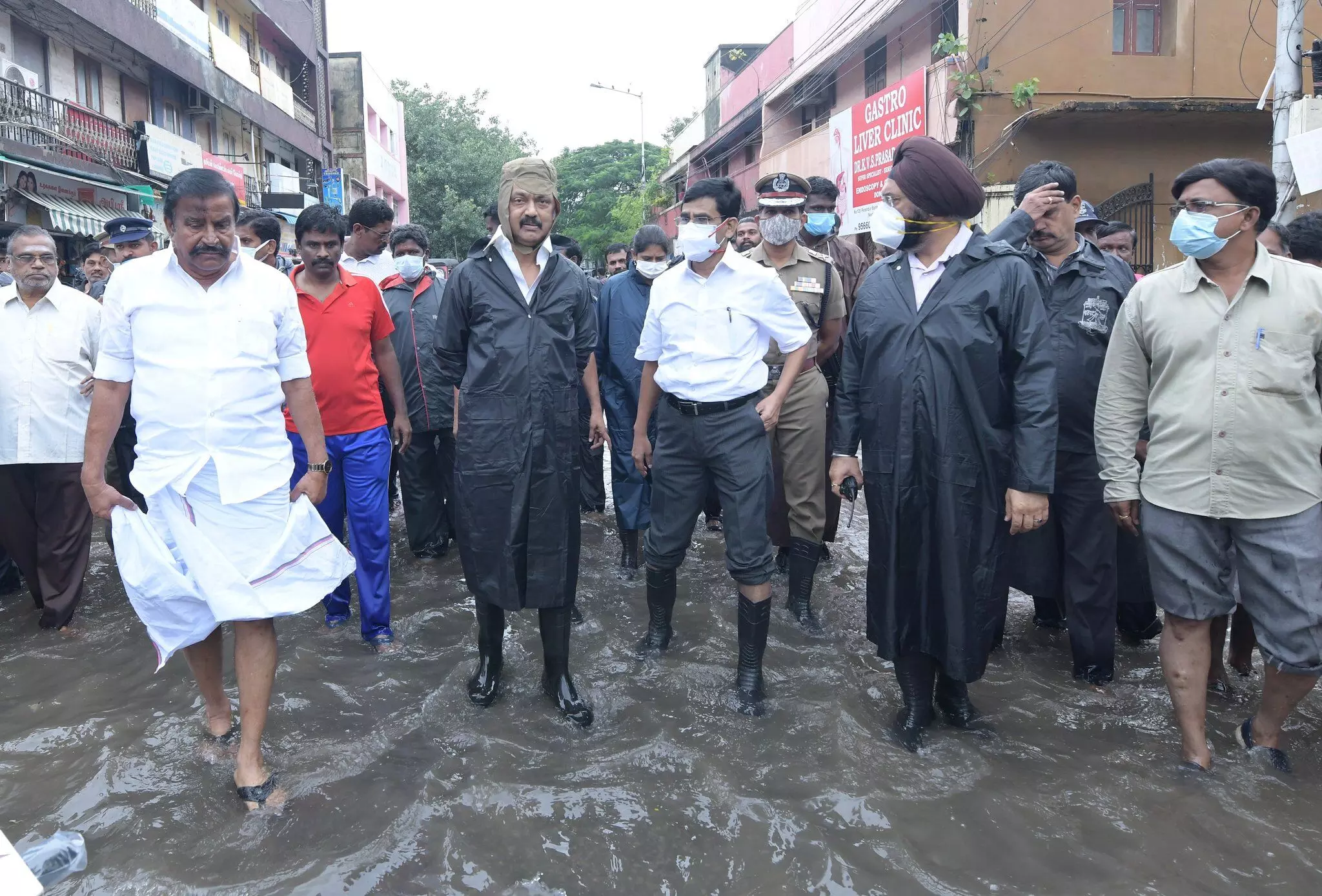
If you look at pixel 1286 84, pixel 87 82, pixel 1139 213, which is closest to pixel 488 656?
pixel 1286 84

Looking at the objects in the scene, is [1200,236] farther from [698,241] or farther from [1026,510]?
[698,241]

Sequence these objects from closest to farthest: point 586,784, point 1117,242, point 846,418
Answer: point 586,784, point 846,418, point 1117,242

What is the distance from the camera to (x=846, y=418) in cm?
369

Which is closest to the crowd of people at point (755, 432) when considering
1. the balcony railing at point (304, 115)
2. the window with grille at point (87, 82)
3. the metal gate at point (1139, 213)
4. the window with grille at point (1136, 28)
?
the metal gate at point (1139, 213)

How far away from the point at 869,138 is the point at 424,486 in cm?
1270

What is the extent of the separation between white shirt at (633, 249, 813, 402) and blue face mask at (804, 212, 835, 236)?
6.00 ft

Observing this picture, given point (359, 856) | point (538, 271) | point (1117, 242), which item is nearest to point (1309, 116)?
point (1117, 242)

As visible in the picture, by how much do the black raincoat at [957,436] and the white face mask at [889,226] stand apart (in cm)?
12

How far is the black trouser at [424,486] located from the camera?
20.5ft

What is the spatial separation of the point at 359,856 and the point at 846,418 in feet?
7.34

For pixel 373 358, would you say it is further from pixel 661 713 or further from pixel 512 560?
pixel 661 713

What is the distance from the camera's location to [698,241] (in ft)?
13.1

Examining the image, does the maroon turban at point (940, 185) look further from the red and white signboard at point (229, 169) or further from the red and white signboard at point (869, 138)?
the red and white signboard at point (229, 169)

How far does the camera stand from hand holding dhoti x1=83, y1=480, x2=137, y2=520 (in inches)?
122
